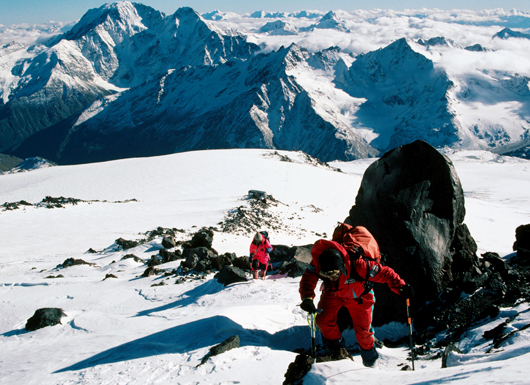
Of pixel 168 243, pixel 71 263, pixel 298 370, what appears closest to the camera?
pixel 298 370

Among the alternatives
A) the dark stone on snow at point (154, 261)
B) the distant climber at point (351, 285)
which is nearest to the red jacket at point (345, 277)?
the distant climber at point (351, 285)

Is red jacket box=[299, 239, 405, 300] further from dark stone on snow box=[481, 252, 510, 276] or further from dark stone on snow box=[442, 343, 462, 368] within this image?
dark stone on snow box=[481, 252, 510, 276]

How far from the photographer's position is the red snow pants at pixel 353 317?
6.00 m

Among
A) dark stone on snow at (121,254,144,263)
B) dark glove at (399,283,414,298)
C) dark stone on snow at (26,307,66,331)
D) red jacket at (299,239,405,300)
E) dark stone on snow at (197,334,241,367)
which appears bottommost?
dark stone on snow at (121,254,144,263)

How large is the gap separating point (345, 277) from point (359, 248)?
52cm

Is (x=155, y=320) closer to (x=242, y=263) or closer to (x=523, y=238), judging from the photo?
(x=242, y=263)

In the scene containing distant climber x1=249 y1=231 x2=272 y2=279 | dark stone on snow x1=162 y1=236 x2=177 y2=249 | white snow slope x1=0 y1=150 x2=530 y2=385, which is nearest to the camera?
white snow slope x1=0 y1=150 x2=530 y2=385

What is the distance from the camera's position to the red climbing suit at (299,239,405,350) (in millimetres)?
5828

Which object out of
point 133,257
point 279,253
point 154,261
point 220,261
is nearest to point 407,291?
point 220,261

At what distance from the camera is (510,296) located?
7016mm

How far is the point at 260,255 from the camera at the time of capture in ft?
39.1

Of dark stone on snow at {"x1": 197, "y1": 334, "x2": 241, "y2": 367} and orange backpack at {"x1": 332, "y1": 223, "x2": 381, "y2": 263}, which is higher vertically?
orange backpack at {"x1": 332, "y1": 223, "x2": 381, "y2": 263}

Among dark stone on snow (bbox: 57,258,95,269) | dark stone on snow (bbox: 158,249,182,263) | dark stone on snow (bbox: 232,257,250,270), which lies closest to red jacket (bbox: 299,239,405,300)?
dark stone on snow (bbox: 232,257,250,270)

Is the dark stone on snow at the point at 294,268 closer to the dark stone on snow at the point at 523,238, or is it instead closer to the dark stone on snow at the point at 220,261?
the dark stone on snow at the point at 220,261
